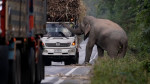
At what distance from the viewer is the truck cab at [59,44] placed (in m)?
29.1

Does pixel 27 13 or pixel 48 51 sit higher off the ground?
pixel 27 13

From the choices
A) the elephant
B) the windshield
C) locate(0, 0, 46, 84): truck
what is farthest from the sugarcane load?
locate(0, 0, 46, 84): truck

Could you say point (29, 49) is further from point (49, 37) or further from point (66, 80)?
point (49, 37)

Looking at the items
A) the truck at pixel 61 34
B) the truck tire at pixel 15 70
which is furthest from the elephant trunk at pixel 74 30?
the truck tire at pixel 15 70

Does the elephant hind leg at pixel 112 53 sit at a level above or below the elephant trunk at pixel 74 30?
below

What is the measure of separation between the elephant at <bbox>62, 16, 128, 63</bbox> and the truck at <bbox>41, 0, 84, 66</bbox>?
25.5 inches

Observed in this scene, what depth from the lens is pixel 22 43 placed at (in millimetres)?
15383

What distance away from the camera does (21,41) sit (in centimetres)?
1523

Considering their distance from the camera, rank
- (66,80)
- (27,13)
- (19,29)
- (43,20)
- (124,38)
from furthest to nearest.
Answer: (124,38) → (43,20) → (66,80) → (27,13) → (19,29)

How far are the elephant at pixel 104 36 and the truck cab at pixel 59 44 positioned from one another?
1.86 ft

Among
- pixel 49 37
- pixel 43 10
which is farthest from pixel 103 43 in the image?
pixel 43 10

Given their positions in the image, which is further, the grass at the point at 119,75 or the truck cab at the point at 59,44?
the truck cab at the point at 59,44

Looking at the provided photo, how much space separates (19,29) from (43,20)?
600 cm

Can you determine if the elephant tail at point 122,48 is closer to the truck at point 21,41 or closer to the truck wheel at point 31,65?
the truck at point 21,41
